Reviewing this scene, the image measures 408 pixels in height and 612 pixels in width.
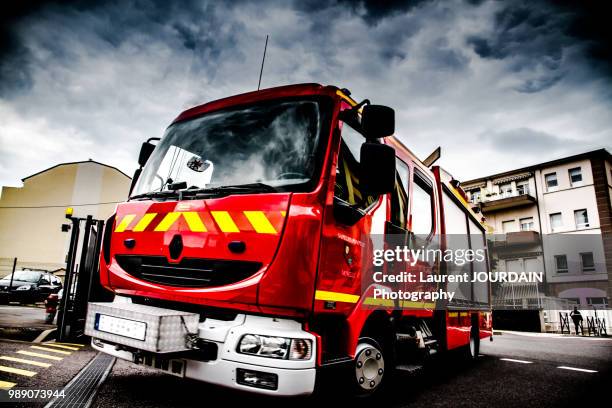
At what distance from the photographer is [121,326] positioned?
2.67 metres

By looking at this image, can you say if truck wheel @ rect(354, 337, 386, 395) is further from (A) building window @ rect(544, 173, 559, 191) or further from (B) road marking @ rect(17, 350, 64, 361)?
(A) building window @ rect(544, 173, 559, 191)

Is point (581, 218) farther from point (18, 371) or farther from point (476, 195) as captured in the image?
point (18, 371)

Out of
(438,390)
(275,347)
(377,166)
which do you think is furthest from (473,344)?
(275,347)

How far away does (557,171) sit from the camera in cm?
2775

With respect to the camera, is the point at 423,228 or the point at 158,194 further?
the point at 423,228

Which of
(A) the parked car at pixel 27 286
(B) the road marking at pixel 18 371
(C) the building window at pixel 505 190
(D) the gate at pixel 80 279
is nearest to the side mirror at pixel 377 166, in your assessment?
(B) the road marking at pixel 18 371

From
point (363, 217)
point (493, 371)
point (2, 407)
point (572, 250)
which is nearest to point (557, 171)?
point (572, 250)

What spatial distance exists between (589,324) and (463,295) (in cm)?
2034

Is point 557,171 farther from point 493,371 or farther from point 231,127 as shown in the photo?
point 231,127

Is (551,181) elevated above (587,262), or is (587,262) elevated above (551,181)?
(551,181)

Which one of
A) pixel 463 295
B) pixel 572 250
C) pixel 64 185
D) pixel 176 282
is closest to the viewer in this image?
pixel 176 282

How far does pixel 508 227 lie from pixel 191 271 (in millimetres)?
31892

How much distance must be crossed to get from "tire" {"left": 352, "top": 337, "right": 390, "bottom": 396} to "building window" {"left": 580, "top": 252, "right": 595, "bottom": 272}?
92.3ft

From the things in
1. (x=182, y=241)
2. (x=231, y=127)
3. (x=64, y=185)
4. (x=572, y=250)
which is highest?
(x=64, y=185)
